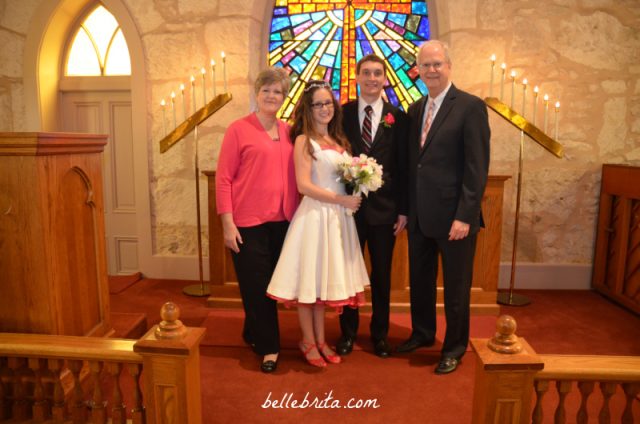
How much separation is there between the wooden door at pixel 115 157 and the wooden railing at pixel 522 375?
3.93 m

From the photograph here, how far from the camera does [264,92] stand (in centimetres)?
235

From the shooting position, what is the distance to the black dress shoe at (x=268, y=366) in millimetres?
2463

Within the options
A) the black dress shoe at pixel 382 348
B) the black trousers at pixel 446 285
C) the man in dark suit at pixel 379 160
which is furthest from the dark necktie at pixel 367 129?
the black dress shoe at pixel 382 348

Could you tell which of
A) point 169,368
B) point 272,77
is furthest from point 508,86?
point 169,368

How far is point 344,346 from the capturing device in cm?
268

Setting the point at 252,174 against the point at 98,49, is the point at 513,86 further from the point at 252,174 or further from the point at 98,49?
the point at 98,49

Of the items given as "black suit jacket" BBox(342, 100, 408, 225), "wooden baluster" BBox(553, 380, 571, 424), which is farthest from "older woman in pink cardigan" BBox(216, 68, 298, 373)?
"wooden baluster" BBox(553, 380, 571, 424)

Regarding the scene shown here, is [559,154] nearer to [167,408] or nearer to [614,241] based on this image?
[614,241]

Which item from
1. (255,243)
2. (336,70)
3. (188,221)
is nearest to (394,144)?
(255,243)

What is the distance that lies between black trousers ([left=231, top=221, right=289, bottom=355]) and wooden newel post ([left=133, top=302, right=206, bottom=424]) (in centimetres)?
95

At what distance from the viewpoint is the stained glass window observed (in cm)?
430

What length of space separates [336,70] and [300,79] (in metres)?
0.35

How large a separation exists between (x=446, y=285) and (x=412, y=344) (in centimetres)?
47

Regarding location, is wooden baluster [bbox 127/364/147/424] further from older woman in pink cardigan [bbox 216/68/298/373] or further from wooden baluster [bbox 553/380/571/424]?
wooden baluster [bbox 553/380/571/424]
